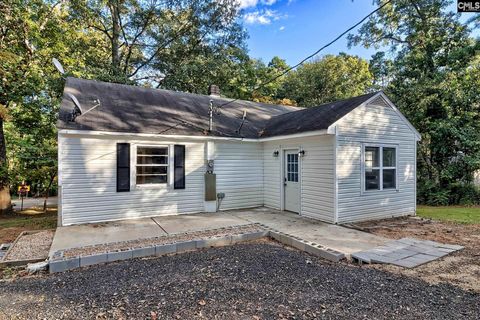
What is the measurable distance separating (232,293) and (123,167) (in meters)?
5.49

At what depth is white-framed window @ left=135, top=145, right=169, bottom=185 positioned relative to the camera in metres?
8.11

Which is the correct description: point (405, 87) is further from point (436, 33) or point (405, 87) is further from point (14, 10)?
point (14, 10)

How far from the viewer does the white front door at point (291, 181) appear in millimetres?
8659

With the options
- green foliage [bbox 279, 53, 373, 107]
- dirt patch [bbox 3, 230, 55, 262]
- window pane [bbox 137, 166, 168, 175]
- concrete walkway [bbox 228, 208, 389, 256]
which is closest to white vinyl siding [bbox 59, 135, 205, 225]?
window pane [bbox 137, 166, 168, 175]

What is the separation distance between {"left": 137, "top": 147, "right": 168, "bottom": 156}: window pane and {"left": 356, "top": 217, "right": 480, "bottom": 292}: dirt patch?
5970mm

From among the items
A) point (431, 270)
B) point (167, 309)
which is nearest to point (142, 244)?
point (167, 309)

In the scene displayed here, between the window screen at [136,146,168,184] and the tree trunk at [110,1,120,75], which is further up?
the tree trunk at [110,1,120,75]

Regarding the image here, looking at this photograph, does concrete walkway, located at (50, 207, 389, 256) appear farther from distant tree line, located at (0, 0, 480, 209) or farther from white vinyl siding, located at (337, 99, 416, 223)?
distant tree line, located at (0, 0, 480, 209)

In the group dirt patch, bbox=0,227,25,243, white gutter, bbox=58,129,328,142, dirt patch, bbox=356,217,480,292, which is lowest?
dirt patch, bbox=0,227,25,243

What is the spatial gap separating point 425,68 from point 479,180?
20.0ft

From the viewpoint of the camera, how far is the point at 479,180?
44.1ft

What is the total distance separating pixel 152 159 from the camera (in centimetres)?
830

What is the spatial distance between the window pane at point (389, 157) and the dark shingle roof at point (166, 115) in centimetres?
181


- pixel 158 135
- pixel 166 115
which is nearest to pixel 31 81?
pixel 166 115
